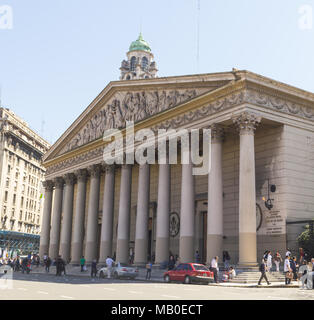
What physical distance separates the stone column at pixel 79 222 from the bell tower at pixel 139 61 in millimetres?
62966

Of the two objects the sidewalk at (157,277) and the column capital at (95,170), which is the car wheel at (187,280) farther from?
the column capital at (95,170)

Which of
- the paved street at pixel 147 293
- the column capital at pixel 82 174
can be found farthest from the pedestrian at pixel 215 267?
the column capital at pixel 82 174

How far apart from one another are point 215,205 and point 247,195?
106 inches

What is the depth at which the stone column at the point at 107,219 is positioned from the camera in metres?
42.1

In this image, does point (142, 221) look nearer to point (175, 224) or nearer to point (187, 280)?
point (175, 224)

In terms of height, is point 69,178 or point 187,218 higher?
point 69,178

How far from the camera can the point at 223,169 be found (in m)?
36.2

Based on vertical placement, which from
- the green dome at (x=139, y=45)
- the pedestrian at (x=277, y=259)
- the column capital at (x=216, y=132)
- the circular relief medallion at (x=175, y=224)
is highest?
the green dome at (x=139, y=45)

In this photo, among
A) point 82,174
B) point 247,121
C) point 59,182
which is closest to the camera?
point 247,121

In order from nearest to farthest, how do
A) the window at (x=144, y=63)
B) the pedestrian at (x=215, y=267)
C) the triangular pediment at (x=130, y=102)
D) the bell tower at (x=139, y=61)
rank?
the pedestrian at (x=215, y=267) < the triangular pediment at (x=130, y=102) < the bell tower at (x=139, y=61) < the window at (x=144, y=63)

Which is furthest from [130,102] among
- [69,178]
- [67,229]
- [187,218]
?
[67,229]

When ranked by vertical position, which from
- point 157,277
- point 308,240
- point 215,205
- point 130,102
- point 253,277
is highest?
point 130,102

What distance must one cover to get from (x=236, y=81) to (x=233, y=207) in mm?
10203
